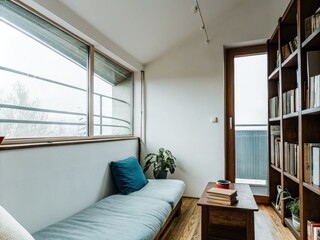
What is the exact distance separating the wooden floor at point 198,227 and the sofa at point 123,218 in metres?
0.33

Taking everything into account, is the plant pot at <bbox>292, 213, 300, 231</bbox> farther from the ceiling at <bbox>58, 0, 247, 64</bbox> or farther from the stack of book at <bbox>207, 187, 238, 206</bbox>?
the ceiling at <bbox>58, 0, 247, 64</bbox>

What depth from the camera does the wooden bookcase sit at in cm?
192

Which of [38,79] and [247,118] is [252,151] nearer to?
[247,118]

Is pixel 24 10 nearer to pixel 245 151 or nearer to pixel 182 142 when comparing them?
pixel 182 142

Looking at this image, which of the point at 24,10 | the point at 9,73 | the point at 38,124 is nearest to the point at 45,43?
the point at 24,10

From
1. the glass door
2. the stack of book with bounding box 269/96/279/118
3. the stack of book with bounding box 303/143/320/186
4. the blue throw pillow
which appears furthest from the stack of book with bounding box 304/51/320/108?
the blue throw pillow

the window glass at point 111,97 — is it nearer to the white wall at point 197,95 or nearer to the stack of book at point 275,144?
the white wall at point 197,95

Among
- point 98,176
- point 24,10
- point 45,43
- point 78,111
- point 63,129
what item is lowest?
point 98,176

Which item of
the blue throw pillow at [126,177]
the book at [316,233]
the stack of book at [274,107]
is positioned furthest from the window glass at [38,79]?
the stack of book at [274,107]

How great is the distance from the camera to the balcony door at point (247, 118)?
345cm

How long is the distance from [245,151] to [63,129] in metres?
2.71

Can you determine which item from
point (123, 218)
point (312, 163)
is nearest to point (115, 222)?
point (123, 218)

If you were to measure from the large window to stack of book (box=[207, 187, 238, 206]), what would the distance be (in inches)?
61.2

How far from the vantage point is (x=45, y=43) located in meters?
2.07
